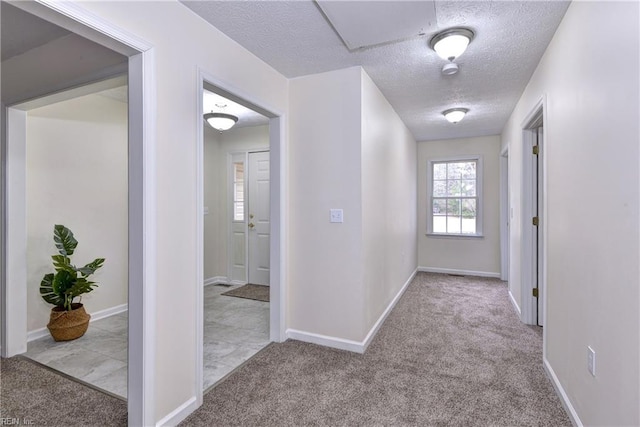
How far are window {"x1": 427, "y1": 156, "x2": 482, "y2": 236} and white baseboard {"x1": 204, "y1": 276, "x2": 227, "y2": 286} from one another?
3912mm

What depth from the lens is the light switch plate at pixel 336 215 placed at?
2.86m

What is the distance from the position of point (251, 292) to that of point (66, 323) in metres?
2.25

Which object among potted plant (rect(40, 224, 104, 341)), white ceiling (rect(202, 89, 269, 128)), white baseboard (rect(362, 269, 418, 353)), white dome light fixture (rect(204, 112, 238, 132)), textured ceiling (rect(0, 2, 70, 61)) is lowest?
white baseboard (rect(362, 269, 418, 353))

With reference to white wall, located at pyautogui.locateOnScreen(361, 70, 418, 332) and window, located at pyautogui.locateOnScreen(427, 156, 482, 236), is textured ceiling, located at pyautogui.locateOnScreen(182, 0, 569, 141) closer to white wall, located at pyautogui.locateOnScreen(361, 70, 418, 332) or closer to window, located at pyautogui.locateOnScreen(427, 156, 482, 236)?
white wall, located at pyautogui.locateOnScreen(361, 70, 418, 332)

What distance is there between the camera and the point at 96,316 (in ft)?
11.7

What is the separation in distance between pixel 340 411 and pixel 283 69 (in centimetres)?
274

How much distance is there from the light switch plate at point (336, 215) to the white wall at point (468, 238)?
372 cm

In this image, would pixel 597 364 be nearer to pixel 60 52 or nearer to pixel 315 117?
pixel 315 117

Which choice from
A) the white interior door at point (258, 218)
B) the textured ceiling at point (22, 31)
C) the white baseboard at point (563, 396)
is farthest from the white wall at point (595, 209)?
the white interior door at point (258, 218)

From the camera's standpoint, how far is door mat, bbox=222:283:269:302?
14.7 feet

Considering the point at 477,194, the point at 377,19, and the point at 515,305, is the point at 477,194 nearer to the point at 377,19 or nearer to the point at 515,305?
the point at 515,305

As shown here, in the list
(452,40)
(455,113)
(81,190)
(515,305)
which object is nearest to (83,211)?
(81,190)

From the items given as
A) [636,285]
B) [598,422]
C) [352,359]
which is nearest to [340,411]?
[352,359]

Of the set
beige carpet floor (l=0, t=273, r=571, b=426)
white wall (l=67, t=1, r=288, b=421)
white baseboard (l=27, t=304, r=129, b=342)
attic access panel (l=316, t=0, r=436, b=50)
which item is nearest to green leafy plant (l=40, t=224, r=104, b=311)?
white baseboard (l=27, t=304, r=129, b=342)
